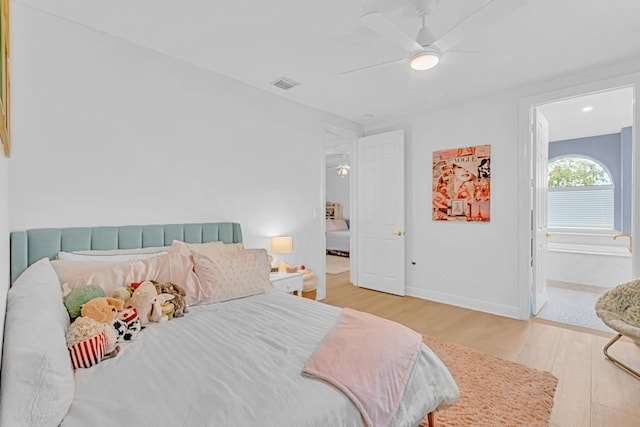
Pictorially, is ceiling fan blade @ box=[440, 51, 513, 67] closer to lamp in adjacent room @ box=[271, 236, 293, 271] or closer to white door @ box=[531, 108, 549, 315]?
white door @ box=[531, 108, 549, 315]

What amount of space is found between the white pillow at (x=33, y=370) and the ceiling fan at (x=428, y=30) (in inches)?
81.3

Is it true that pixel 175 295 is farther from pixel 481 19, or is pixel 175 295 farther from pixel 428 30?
pixel 481 19

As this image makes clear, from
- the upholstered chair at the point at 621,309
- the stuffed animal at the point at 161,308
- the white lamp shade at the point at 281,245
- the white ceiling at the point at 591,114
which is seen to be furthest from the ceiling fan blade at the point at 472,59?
the stuffed animal at the point at 161,308

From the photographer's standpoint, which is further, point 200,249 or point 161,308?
point 200,249

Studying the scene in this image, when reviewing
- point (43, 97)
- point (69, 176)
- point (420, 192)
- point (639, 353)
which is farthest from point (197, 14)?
point (639, 353)

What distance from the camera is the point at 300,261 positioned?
381 cm

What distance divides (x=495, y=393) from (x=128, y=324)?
2206mm

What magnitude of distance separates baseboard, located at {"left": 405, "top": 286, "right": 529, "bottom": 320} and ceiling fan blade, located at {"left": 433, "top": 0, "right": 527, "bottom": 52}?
112 inches

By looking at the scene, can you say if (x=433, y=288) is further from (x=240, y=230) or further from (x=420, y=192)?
(x=240, y=230)

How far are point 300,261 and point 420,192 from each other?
1.89 meters

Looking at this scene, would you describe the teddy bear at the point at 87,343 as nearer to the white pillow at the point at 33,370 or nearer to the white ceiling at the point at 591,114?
the white pillow at the point at 33,370

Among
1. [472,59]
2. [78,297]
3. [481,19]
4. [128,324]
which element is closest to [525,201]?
[472,59]

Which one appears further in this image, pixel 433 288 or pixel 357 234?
pixel 357 234

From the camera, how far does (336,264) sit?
6.55m
